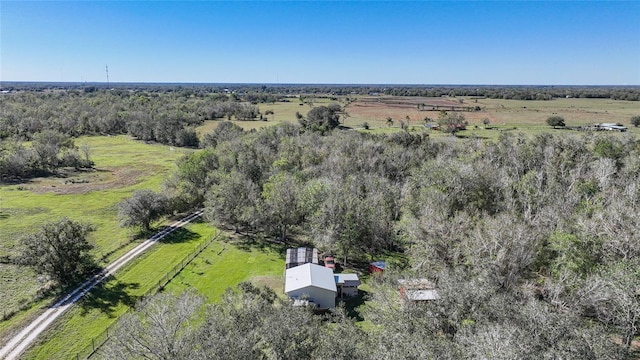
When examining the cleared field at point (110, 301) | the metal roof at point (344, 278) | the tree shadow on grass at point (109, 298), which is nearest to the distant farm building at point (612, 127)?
the metal roof at point (344, 278)

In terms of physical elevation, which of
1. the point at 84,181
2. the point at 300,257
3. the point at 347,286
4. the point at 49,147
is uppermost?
the point at 49,147

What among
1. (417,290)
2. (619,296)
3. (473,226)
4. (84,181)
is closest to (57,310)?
(417,290)

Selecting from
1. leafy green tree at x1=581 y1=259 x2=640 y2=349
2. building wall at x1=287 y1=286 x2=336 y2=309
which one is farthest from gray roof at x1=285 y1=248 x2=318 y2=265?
leafy green tree at x1=581 y1=259 x2=640 y2=349

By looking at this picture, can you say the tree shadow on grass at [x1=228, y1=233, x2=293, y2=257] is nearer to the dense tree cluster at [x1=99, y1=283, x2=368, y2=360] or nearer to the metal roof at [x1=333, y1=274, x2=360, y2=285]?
the metal roof at [x1=333, y1=274, x2=360, y2=285]

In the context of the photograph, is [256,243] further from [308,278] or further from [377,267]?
[377,267]

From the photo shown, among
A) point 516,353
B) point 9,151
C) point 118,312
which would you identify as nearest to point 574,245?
point 516,353

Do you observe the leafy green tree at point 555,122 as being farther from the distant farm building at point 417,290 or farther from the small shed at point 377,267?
the distant farm building at point 417,290

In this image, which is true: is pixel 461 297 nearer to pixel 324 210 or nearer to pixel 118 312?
pixel 324 210
